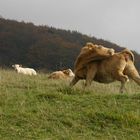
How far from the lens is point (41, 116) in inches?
465

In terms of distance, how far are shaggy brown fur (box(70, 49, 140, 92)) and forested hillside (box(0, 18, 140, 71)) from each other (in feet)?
92.2

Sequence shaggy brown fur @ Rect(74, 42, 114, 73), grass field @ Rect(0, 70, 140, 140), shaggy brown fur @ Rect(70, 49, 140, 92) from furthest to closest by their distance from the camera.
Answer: shaggy brown fur @ Rect(74, 42, 114, 73) → shaggy brown fur @ Rect(70, 49, 140, 92) → grass field @ Rect(0, 70, 140, 140)

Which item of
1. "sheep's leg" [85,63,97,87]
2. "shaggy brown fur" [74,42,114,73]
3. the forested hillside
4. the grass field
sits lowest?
the grass field

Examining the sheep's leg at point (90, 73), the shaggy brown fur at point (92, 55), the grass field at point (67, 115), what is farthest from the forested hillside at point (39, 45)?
the grass field at point (67, 115)

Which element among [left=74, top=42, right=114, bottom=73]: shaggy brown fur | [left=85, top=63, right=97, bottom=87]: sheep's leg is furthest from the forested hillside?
[left=85, top=63, right=97, bottom=87]: sheep's leg

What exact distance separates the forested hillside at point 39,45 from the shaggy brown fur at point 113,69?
28.1m

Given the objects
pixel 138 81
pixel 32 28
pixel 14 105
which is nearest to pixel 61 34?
pixel 32 28

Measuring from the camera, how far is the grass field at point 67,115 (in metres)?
11.1

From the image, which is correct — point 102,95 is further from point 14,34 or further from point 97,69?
point 14,34

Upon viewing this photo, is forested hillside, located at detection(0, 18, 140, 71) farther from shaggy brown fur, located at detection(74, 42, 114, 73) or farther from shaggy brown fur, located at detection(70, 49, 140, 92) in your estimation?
shaggy brown fur, located at detection(70, 49, 140, 92)

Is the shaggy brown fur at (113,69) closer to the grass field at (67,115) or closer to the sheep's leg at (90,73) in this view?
the sheep's leg at (90,73)

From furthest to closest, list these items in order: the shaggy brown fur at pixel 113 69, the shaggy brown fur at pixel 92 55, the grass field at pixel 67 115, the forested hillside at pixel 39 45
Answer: the forested hillside at pixel 39 45 < the shaggy brown fur at pixel 92 55 < the shaggy brown fur at pixel 113 69 < the grass field at pixel 67 115

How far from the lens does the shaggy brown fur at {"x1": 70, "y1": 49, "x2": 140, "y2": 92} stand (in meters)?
15.9

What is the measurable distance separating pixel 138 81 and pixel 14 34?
4338 cm
